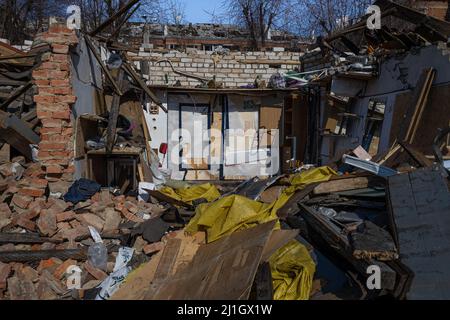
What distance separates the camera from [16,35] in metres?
18.4

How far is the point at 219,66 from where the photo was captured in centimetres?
1334

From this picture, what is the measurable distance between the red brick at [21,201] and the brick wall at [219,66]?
24.4 feet

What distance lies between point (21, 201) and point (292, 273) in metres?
4.17

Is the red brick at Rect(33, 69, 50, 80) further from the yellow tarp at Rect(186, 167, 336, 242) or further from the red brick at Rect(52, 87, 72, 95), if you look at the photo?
the yellow tarp at Rect(186, 167, 336, 242)

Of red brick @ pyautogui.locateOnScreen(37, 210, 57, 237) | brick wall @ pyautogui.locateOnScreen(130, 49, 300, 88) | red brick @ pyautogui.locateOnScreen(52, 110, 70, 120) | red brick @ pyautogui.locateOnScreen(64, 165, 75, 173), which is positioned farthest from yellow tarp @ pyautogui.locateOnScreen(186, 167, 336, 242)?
brick wall @ pyautogui.locateOnScreen(130, 49, 300, 88)

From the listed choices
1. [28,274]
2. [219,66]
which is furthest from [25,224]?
[219,66]

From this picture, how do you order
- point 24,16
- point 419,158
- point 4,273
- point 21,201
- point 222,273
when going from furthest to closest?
point 24,16
point 21,201
point 419,158
point 4,273
point 222,273

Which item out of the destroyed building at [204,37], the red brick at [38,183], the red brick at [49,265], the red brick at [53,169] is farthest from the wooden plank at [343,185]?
the destroyed building at [204,37]

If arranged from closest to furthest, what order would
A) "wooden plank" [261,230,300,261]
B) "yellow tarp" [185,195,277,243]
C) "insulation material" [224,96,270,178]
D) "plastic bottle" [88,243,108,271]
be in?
1. "wooden plank" [261,230,300,261]
2. "yellow tarp" [185,195,277,243]
3. "plastic bottle" [88,243,108,271]
4. "insulation material" [224,96,270,178]

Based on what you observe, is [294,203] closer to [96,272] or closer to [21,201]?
[96,272]

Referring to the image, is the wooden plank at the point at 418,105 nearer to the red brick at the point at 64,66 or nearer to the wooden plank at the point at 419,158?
the wooden plank at the point at 419,158

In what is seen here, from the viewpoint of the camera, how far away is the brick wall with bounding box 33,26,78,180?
6742 mm

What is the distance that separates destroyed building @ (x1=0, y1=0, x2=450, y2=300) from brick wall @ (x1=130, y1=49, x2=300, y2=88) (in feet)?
1.96

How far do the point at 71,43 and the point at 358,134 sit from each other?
231 inches
